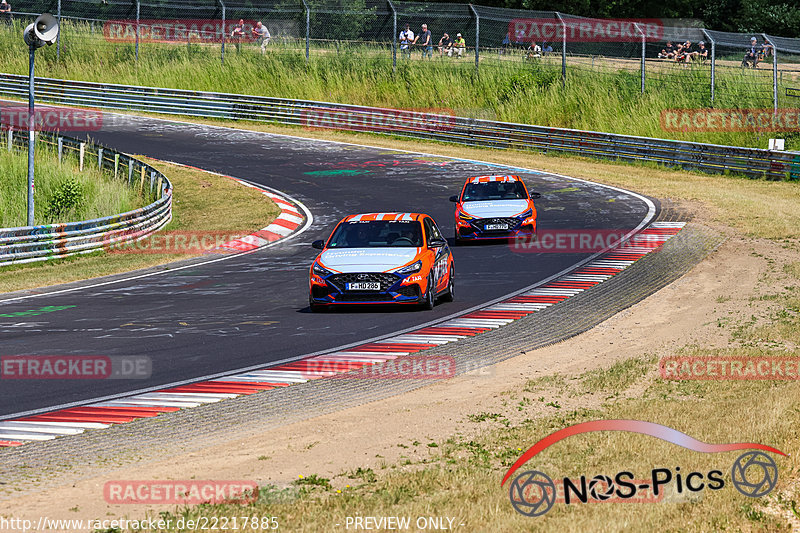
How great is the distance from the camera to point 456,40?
140 ft

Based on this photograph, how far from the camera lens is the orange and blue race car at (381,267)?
14.9 metres

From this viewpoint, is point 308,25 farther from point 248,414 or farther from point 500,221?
point 248,414

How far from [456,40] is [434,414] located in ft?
114

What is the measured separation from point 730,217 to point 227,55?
28.8m

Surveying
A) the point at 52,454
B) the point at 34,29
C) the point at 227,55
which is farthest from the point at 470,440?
the point at 227,55

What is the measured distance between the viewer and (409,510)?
6.90 m

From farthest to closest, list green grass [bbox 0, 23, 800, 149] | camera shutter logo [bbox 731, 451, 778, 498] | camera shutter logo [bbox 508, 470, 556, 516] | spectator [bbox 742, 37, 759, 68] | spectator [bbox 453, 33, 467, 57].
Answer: spectator [bbox 453, 33, 467, 57] < green grass [bbox 0, 23, 800, 149] < spectator [bbox 742, 37, 759, 68] < camera shutter logo [bbox 731, 451, 778, 498] < camera shutter logo [bbox 508, 470, 556, 516]

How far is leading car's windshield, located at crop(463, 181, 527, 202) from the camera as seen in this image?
74.5 ft

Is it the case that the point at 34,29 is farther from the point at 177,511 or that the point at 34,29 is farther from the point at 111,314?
the point at 177,511

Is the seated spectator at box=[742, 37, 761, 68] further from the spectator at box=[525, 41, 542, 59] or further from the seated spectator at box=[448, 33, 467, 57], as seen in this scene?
the seated spectator at box=[448, 33, 467, 57]

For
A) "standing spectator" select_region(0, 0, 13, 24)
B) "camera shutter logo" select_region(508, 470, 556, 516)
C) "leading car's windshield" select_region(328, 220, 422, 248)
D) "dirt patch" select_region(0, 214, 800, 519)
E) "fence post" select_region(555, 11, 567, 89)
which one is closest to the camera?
"camera shutter logo" select_region(508, 470, 556, 516)

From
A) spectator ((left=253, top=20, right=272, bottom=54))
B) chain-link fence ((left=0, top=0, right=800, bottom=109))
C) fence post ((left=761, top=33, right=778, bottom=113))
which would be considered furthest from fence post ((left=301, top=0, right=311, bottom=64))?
fence post ((left=761, top=33, right=778, bottom=113))

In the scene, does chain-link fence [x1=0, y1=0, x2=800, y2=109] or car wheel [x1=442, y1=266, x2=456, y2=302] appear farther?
chain-link fence [x1=0, y1=0, x2=800, y2=109]

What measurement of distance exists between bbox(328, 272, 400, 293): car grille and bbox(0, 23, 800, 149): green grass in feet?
77.6
